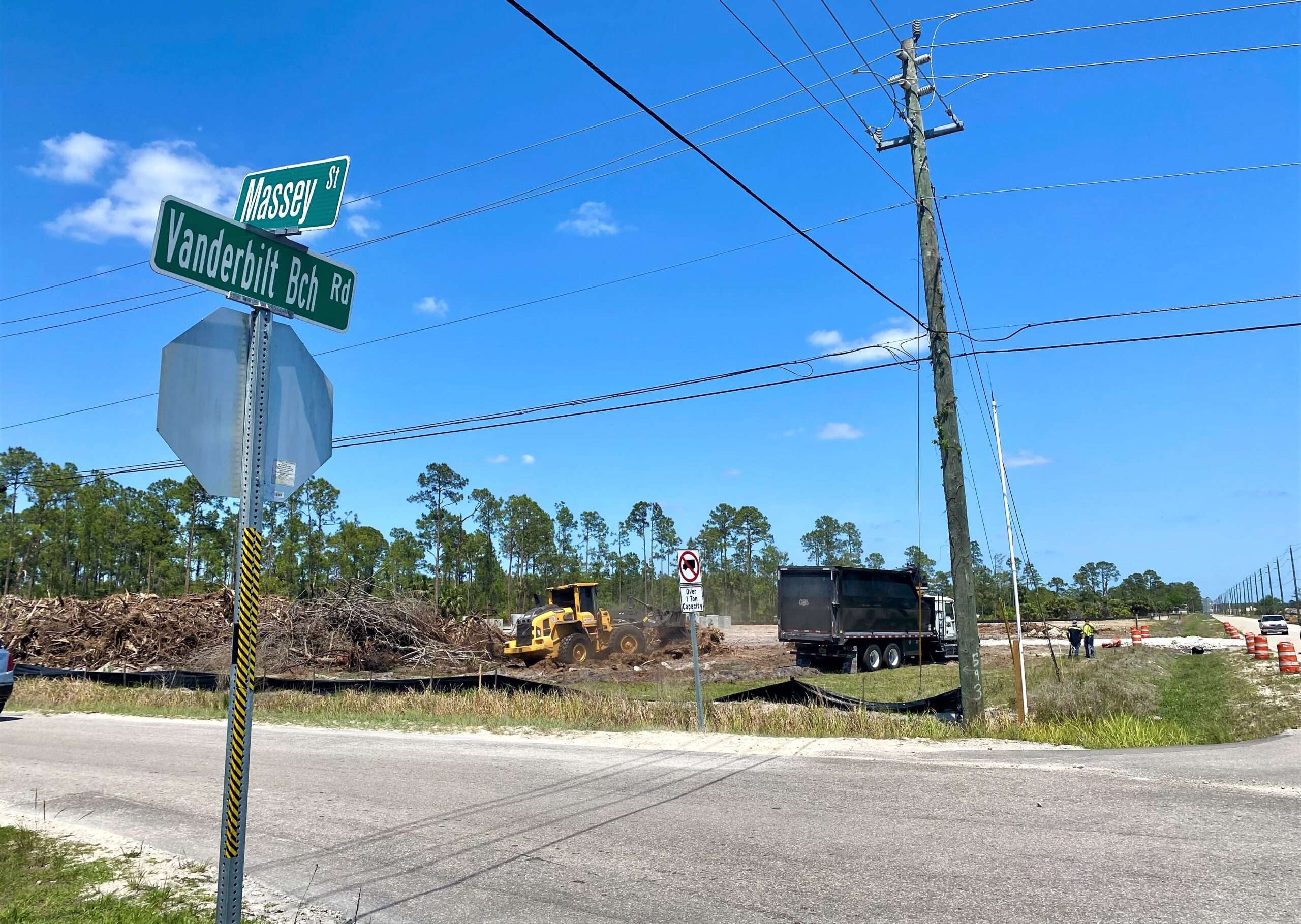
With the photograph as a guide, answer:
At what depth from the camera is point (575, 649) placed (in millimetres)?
31109

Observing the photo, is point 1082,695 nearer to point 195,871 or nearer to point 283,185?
point 195,871

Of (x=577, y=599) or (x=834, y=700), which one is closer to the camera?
(x=834, y=700)

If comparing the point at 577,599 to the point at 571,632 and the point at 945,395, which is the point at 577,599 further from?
the point at 945,395

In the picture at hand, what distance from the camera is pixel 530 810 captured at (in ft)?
28.1

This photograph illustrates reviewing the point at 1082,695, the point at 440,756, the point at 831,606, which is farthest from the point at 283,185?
the point at 831,606

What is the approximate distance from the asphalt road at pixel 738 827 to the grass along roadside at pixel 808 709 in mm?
1343

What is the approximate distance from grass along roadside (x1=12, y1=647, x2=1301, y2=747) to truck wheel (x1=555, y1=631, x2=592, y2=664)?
20.7 feet

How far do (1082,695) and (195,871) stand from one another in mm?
13019

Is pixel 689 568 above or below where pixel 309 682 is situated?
above

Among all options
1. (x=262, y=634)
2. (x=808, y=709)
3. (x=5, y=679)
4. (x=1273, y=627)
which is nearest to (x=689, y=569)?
(x=808, y=709)

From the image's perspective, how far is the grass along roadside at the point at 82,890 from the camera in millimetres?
5430

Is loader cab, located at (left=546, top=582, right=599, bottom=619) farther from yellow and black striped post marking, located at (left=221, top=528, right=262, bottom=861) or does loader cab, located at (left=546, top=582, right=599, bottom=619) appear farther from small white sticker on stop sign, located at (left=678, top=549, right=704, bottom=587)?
yellow and black striped post marking, located at (left=221, top=528, right=262, bottom=861)

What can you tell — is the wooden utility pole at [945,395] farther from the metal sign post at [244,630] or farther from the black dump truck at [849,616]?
the black dump truck at [849,616]

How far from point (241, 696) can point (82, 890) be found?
3501mm
